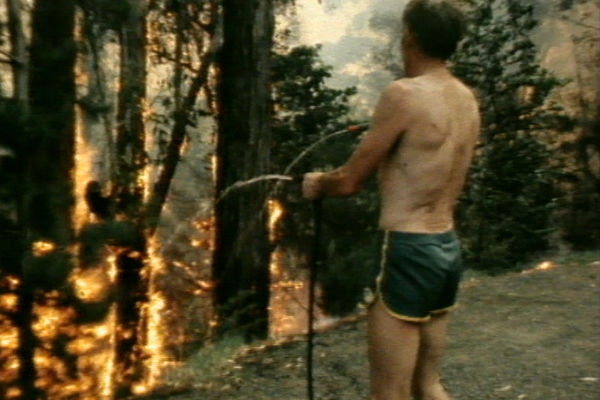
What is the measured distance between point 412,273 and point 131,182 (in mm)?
3466

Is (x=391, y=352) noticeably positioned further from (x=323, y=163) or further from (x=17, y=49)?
(x=323, y=163)

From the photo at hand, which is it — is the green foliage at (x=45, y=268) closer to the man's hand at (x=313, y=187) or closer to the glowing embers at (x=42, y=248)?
the glowing embers at (x=42, y=248)

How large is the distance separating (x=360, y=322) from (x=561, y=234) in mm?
11198

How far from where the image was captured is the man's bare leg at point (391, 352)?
3.45 meters

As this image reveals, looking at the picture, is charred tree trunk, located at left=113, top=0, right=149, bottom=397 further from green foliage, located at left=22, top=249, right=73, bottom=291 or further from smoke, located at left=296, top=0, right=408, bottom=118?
smoke, located at left=296, top=0, right=408, bottom=118

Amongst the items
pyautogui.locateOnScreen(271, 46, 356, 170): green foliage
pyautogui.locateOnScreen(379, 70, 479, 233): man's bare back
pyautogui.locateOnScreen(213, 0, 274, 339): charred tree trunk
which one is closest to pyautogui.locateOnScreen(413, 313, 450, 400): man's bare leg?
pyautogui.locateOnScreen(379, 70, 479, 233): man's bare back

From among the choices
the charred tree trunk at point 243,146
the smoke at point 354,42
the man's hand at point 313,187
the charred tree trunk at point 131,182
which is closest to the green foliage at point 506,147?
the charred tree trunk at point 243,146

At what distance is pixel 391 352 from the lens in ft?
11.3

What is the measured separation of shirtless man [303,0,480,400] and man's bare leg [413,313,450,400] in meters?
0.06

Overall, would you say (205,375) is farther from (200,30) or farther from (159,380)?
(200,30)

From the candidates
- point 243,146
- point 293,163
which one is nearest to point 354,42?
point 243,146

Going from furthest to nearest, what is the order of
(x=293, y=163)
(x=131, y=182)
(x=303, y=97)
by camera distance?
(x=303, y=97)
(x=131, y=182)
(x=293, y=163)

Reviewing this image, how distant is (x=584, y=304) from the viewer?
9.66 m

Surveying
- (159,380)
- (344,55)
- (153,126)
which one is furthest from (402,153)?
(344,55)
